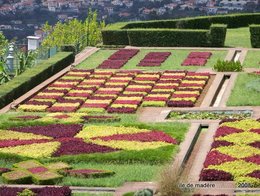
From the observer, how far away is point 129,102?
96.2 feet

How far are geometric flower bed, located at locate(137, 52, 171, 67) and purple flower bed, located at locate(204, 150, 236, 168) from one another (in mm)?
15959

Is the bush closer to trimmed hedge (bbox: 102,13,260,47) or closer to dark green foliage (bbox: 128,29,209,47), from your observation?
trimmed hedge (bbox: 102,13,260,47)

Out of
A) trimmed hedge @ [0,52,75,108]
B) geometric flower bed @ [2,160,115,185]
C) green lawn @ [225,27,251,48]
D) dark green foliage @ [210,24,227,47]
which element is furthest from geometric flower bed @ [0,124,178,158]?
green lawn @ [225,27,251,48]

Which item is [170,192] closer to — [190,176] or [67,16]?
[190,176]

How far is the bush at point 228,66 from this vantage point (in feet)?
114

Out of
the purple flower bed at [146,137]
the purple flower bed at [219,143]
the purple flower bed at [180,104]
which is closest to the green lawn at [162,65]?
the purple flower bed at [180,104]

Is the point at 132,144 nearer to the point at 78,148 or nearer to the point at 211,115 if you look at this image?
the point at 78,148

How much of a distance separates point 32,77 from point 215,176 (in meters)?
15.0

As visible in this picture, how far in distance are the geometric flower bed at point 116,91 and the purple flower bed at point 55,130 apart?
2.90 metres

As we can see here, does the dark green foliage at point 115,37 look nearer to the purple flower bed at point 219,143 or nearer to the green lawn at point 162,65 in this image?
the green lawn at point 162,65

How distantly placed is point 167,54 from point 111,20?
182ft

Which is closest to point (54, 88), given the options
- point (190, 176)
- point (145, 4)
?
point (190, 176)

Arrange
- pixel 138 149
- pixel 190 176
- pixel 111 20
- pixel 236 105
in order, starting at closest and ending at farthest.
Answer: pixel 190 176, pixel 138 149, pixel 236 105, pixel 111 20

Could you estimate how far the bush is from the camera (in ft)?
114
